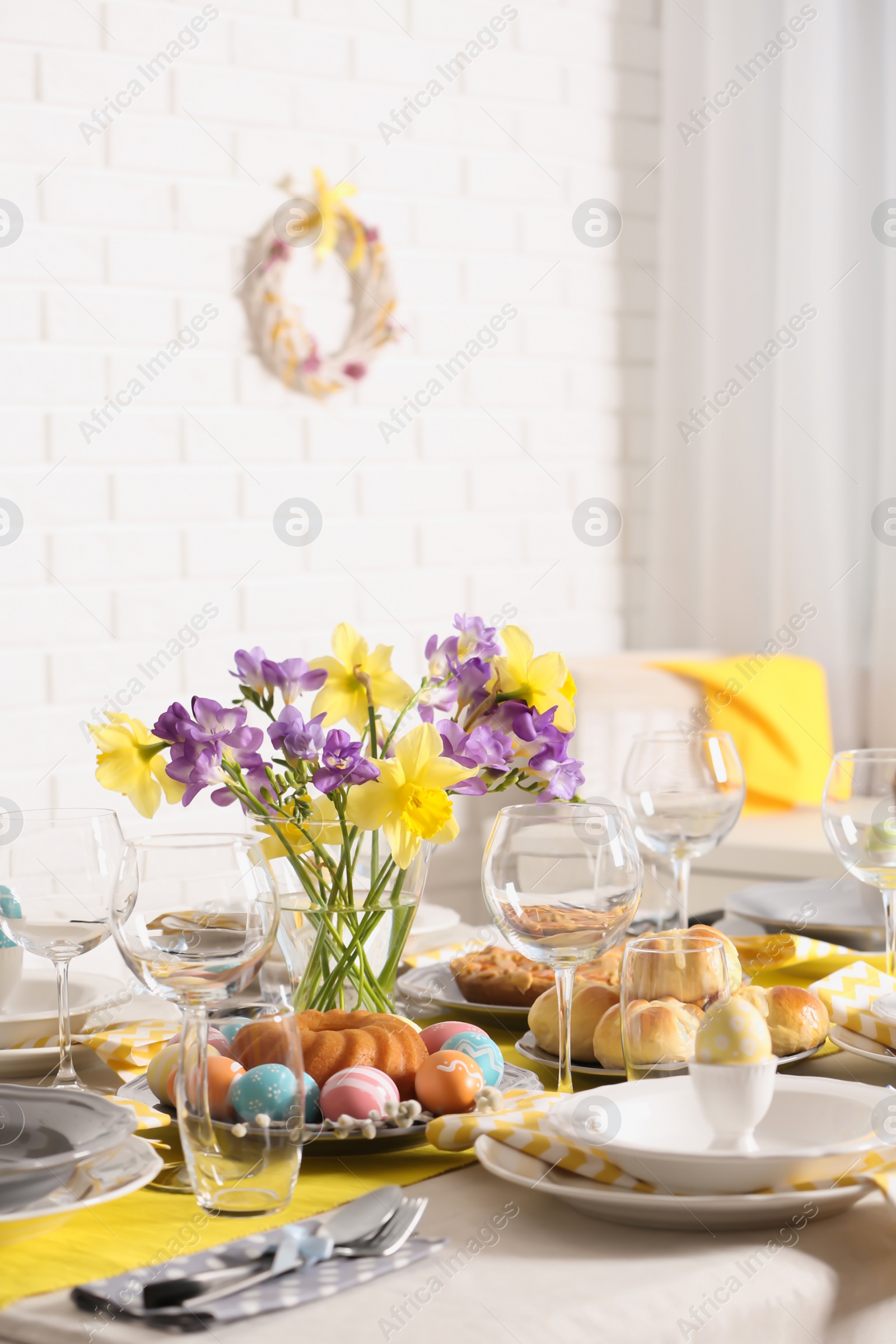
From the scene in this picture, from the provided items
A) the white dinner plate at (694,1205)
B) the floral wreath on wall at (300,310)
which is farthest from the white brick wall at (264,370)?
the white dinner plate at (694,1205)

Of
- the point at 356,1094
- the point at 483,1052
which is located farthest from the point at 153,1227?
the point at 483,1052

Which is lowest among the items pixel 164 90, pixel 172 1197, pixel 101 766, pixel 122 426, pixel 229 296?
pixel 172 1197

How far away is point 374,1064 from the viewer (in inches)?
33.0

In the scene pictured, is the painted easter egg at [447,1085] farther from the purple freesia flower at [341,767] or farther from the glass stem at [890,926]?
the glass stem at [890,926]

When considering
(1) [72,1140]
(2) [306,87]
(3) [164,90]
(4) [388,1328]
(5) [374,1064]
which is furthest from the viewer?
(2) [306,87]

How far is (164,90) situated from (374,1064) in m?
2.43

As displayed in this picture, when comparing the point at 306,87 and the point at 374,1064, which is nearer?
the point at 374,1064

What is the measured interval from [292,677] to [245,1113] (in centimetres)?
31

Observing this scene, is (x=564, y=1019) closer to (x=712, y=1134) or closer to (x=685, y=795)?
(x=712, y=1134)

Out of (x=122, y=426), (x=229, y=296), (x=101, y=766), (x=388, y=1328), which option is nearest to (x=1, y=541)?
(x=122, y=426)

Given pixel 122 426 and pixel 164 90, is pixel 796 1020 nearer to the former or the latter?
pixel 122 426

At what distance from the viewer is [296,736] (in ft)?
2.91

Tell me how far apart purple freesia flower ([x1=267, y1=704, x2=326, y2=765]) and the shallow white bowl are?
0.27 meters

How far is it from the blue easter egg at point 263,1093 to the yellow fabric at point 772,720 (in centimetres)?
231
